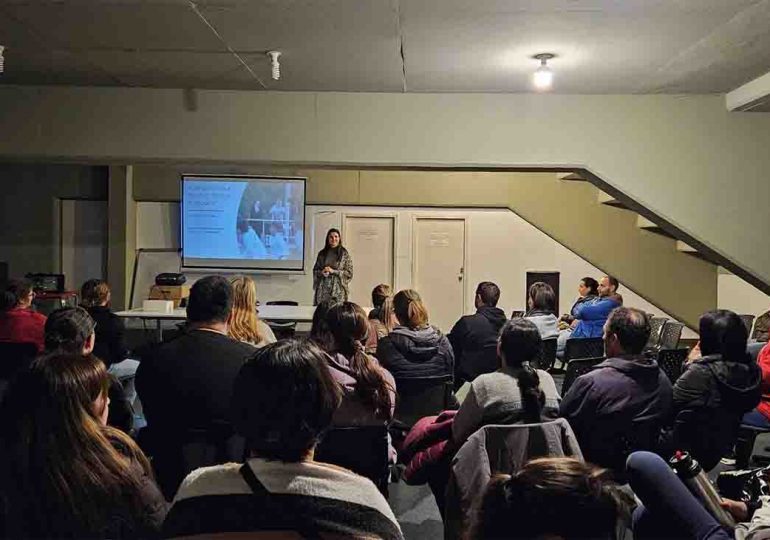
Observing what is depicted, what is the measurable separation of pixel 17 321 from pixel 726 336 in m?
3.81

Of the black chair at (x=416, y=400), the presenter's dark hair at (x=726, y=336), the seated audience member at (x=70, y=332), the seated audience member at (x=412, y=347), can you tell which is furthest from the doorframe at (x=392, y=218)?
the seated audience member at (x=70, y=332)

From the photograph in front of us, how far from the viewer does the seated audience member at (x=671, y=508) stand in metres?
1.83

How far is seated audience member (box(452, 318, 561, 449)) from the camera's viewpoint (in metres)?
2.50

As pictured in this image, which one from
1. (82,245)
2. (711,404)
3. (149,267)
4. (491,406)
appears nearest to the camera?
(491,406)

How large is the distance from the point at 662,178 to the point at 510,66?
1.54m

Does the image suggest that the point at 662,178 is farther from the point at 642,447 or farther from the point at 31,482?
the point at 31,482

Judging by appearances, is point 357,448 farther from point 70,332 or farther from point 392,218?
point 392,218

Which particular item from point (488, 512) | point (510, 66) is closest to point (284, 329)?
point (510, 66)

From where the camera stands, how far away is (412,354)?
3.94m

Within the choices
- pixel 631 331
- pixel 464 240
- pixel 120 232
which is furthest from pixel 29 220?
pixel 631 331

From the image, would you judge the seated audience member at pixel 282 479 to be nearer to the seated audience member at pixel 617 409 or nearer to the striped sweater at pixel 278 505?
the striped sweater at pixel 278 505

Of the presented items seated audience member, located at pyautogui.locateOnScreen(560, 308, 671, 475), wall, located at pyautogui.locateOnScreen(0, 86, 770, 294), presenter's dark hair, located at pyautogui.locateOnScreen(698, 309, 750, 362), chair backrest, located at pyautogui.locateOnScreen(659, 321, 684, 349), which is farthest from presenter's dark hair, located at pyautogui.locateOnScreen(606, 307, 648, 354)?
chair backrest, located at pyautogui.locateOnScreen(659, 321, 684, 349)

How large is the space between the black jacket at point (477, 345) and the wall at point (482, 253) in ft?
15.4

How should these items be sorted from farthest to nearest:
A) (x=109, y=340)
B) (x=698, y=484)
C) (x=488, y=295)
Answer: (x=488, y=295), (x=109, y=340), (x=698, y=484)
